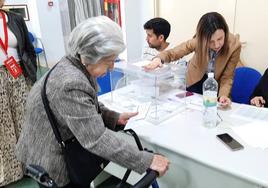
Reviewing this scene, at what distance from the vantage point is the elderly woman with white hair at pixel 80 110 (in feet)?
3.04

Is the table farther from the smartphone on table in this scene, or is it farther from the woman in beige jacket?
the woman in beige jacket

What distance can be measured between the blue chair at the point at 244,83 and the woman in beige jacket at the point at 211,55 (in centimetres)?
39

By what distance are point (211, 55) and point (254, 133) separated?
28.5 inches

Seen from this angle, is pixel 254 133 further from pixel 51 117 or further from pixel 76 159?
pixel 51 117

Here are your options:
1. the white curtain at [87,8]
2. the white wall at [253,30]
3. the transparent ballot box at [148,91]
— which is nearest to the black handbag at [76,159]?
the transparent ballot box at [148,91]

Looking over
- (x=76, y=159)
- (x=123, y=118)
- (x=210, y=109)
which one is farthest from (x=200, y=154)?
(x=76, y=159)

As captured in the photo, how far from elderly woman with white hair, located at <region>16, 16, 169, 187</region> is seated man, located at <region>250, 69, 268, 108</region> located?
3.54 ft

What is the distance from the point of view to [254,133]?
1336 mm

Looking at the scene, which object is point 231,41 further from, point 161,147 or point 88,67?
point 88,67

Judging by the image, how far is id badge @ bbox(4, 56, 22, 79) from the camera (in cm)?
188

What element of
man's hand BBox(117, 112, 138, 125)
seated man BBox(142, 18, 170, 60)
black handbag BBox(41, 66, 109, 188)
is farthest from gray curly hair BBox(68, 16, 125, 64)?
seated man BBox(142, 18, 170, 60)

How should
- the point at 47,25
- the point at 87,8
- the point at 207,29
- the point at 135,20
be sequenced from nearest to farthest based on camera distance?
the point at 207,29 < the point at 135,20 < the point at 87,8 < the point at 47,25

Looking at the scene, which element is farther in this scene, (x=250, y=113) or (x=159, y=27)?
(x=159, y=27)

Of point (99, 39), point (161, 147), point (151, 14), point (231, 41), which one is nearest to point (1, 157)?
point (161, 147)
